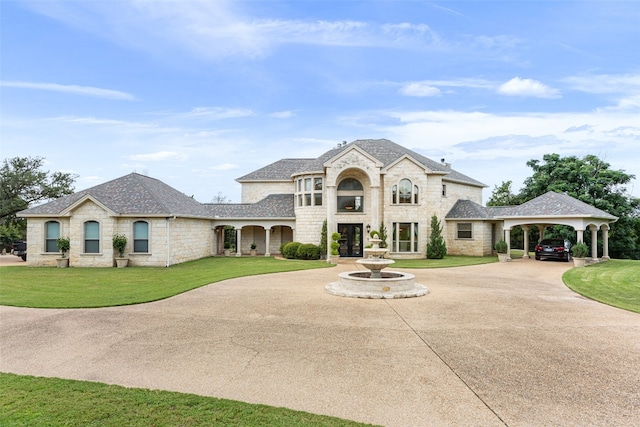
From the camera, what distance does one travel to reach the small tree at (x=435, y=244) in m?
27.4

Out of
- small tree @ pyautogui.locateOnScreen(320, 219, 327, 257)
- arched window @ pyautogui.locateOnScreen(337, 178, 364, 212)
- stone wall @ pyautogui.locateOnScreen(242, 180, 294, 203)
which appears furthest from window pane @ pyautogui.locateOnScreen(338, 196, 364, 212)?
stone wall @ pyautogui.locateOnScreen(242, 180, 294, 203)

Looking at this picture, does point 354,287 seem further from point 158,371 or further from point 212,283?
point 158,371

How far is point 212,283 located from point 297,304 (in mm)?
5445

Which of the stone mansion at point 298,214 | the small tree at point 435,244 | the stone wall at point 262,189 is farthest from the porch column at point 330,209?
the stone wall at point 262,189

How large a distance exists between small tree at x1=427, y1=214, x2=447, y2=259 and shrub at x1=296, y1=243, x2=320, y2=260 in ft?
27.1

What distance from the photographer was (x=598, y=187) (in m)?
30.5

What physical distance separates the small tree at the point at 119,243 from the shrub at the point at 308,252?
37.0ft

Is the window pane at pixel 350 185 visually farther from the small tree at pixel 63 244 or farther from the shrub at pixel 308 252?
the small tree at pixel 63 244

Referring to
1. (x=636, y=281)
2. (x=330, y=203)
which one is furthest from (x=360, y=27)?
(x=636, y=281)

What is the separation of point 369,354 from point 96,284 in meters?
13.3

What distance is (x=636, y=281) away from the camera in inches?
651

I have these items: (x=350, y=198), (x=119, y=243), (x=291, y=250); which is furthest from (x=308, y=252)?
(x=119, y=243)

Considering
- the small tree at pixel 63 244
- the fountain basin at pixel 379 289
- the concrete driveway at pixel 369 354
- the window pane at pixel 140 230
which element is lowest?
the concrete driveway at pixel 369 354

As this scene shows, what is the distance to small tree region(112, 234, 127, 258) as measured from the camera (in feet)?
72.9
